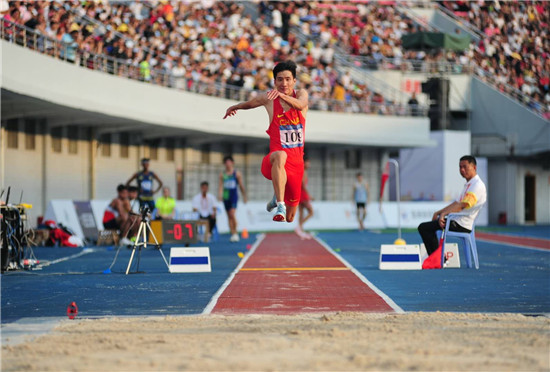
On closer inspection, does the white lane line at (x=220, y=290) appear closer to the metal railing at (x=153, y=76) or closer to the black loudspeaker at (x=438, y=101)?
the metal railing at (x=153, y=76)

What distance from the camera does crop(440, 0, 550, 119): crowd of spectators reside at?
140ft

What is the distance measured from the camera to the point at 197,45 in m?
32.2

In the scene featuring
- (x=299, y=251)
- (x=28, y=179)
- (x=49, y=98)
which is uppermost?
(x=49, y=98)

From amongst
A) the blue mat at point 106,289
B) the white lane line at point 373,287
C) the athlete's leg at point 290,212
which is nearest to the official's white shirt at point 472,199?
the white lane line at point 373,287

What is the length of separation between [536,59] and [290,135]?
3748 centimetres

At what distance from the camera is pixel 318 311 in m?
8.16

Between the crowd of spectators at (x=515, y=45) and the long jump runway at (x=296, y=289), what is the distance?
98.0ft

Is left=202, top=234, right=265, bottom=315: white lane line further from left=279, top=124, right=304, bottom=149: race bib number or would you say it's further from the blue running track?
left=279, top=124, right=304, bottom=149: race bib number

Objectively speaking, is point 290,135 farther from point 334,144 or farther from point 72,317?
point 334,144

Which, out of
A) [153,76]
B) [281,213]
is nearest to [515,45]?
[153,76]

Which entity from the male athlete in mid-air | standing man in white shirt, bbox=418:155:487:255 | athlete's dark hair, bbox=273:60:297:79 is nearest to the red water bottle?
the male athlete in mid-air

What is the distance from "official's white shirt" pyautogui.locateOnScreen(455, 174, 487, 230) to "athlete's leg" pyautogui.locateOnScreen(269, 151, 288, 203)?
527 cm

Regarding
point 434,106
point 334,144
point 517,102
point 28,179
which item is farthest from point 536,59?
point 28,179

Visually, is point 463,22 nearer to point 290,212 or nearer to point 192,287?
point 192,287
